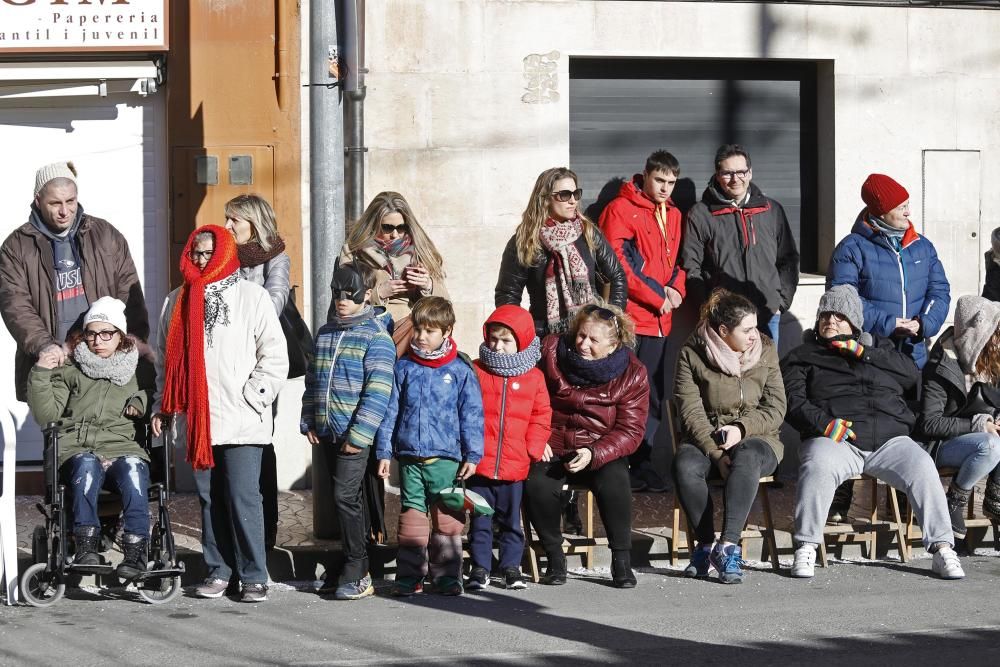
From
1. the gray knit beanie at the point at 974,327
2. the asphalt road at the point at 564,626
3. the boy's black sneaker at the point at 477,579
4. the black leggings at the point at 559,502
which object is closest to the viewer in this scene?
the asphalt road at the point at 564,626

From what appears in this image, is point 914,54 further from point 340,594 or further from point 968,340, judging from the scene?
point 340,594

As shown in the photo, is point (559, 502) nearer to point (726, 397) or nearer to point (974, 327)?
point (726, 397)

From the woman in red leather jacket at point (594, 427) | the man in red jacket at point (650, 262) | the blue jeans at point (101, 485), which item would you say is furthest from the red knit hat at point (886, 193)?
the blue jeans at point (101, 485)

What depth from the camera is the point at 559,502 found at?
8359mm

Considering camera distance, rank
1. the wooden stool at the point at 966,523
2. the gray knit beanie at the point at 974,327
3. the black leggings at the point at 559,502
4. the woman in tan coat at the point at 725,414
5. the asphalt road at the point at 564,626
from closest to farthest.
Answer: the asphalt road at the point at 564,626
the black leggings at the point at 559,502
the woman in tan coat at the point at 725,414
the wooden stool at the point at 966,523
the gray knit beanie at the point at 974,327

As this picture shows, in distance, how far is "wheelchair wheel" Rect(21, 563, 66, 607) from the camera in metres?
7.75

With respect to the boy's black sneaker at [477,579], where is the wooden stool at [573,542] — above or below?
above

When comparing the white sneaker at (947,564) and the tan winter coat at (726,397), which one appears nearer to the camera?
the white sneaker at (947,564)

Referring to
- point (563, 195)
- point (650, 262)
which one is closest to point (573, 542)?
point (563, 195)

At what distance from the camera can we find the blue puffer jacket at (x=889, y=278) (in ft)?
32.0

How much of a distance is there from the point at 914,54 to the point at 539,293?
372cm

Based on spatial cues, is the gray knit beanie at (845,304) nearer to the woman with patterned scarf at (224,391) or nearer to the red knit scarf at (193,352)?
the woman with patterned scarf at (224,391)

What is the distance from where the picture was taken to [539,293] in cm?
956

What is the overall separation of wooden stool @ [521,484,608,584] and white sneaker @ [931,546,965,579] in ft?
5.62
